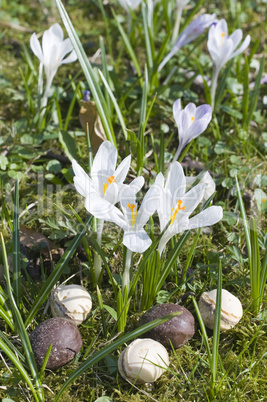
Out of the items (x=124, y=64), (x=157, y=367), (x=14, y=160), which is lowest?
(x=157, y=367)

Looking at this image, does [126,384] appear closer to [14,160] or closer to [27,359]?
[27,359]

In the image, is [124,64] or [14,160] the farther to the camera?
[124,64]

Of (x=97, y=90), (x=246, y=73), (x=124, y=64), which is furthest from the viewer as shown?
(x=124, y=64)

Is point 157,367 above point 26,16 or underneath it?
underneath

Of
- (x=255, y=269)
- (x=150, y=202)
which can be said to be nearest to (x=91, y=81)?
(x=150, y=202)

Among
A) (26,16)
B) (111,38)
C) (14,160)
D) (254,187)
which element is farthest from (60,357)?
(26,16)

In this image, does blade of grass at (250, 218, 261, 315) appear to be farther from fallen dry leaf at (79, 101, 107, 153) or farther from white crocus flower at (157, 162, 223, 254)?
fallen dry leaf at (79, 101, 107, 153)

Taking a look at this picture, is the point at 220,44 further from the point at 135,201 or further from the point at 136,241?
the point at 136,241
